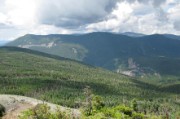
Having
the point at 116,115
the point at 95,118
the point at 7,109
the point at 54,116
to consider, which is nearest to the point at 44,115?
the point at 54,116

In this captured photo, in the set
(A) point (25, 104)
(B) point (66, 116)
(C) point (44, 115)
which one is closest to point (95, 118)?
(B) point (66, 116)

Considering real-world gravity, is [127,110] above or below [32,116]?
below

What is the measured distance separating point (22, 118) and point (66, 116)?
5.52 meters

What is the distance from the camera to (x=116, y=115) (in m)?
51.7

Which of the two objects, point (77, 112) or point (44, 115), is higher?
point (44, 115)

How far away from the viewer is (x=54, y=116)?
4109 centimetres

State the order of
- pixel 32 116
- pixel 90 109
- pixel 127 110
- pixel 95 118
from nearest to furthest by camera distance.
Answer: pixel 32 116 < pixel 95 118 < pixel 90 109 < pixel 127 110

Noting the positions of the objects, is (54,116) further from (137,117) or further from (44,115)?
(137,117)

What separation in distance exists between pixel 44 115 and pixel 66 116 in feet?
12.6

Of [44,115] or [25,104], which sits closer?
[44,115]

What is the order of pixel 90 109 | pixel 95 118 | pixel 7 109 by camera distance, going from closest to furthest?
1. pixel 95 118
2. pixel 90 109
3. pixel 7 109

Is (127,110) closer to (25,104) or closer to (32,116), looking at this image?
(25,104)

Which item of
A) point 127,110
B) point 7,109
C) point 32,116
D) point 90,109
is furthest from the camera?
point 127,110

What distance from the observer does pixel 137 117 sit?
66875 millimetres
